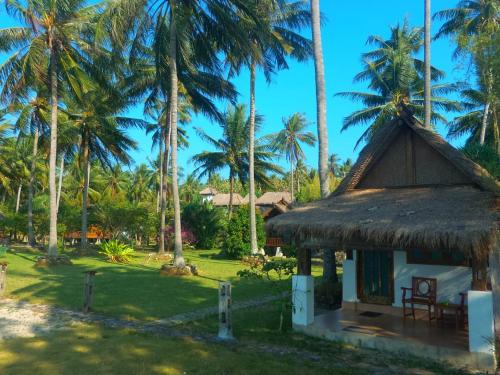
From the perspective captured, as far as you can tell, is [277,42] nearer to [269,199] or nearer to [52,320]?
[52,320]

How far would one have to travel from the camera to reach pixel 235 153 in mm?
32875

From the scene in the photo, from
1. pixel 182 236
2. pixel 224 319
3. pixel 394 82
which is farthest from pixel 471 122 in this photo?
pixel 224 319

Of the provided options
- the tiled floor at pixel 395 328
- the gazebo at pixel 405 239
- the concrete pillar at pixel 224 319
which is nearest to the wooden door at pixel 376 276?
the gazebo at pixel 405 239

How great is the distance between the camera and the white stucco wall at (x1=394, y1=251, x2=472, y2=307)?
8.77 metres

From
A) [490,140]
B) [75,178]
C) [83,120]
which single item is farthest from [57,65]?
[75,178]

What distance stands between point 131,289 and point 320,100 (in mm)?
8128

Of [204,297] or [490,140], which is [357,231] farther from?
[490,140]

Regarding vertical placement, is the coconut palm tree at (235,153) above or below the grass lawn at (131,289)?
above

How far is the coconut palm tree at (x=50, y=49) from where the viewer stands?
63.2 feet

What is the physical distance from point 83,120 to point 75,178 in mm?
24968

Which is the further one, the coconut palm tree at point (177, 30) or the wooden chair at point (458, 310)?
the coconut palm tree at point (177, 30)

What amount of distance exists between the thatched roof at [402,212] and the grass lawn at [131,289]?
2828mm

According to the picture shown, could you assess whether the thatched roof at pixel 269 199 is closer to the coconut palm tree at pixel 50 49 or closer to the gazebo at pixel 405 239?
the coconut palm tree at pixel 50 49


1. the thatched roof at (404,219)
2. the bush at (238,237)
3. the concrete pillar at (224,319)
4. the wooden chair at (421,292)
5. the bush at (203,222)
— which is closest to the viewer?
the thatched roof at (404,219)
